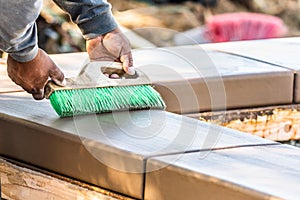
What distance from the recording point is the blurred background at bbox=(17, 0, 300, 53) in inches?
201

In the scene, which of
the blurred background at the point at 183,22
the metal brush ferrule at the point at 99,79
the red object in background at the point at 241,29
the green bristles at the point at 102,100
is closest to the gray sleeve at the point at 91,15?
the metal brush ferrule at the point at 99,79

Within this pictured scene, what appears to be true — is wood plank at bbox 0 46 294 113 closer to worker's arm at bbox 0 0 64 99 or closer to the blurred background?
worker's arm at bbox 0 0 64 99

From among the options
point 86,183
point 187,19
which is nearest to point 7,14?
point 86,183

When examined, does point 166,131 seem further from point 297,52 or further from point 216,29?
point 216,29

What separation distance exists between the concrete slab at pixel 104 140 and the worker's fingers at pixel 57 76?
89mm

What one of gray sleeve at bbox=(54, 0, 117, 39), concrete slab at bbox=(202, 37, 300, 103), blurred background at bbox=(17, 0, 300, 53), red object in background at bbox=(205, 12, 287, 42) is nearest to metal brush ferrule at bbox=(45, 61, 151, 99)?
gray sleeve at bbox=(54, 0, 117, 39)

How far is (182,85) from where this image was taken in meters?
2.43

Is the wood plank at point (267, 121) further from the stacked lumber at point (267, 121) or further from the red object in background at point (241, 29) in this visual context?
the red object in background at point (241, 29)

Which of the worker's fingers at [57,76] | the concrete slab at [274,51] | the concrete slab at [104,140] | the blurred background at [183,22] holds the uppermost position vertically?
the worker's fingers at [57,76]

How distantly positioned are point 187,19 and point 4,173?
17.2ft

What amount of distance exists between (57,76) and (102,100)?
5.2 inches

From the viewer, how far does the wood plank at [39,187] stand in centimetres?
190

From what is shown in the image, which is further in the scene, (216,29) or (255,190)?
(216,29)

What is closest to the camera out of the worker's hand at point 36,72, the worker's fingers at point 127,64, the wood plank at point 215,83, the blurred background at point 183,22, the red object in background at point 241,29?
the worker's hand at point 36,72
